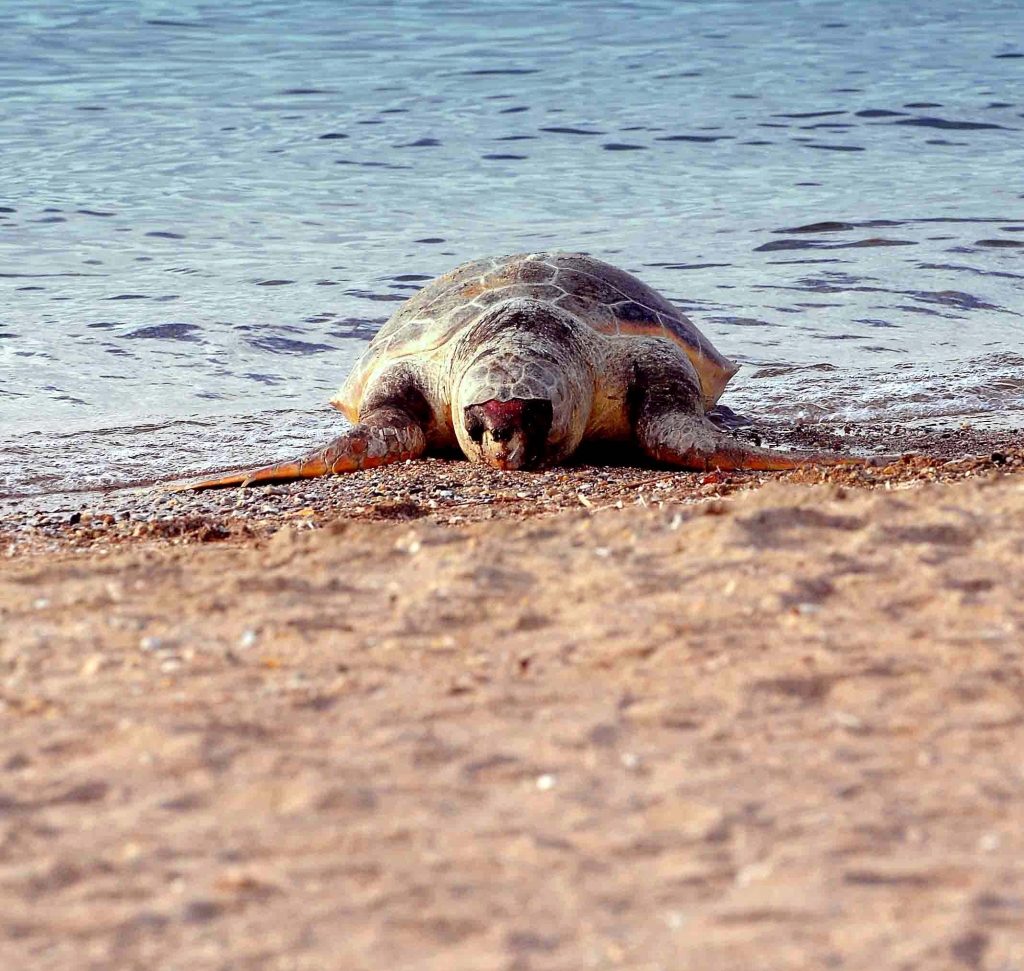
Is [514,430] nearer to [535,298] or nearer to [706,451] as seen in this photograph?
[706,451]

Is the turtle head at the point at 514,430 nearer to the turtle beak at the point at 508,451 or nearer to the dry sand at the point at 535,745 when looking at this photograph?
the turtle beak at the point at 508,451

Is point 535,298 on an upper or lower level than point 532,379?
upper

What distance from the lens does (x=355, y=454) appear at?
6871 mm

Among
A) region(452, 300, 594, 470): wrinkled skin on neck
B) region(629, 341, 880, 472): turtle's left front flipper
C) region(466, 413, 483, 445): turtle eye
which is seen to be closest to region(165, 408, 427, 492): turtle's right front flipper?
region(452, 300, 594, 470): wrinkled skin on neck

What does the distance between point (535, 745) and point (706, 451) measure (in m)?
4.23

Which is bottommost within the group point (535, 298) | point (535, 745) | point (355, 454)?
point (355, 454)

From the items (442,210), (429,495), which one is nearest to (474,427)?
(429,495)

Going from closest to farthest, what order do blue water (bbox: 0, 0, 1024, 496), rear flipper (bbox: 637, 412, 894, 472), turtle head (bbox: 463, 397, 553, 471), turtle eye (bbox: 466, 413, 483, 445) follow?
rear flipper (bbox: 637, 412, 894, 472) → turtle head (bbox: 463, 397, 553, 471) → turtle eye (bbox: 466, 413, 483, 445) → blue water (bbox: 0, 0, 1024, 496)

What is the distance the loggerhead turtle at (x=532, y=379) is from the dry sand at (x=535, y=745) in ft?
8.06

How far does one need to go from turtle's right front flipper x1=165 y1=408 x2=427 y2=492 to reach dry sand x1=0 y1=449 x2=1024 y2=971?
7.68 ft

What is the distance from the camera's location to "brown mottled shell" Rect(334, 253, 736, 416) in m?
7.61

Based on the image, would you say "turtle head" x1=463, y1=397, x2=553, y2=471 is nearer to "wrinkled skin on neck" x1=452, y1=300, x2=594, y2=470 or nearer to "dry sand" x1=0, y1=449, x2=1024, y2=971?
"wrinkled skin on neck" x1=452, y1=300, x2=594, y2=470

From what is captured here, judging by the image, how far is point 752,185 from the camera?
55.4ft

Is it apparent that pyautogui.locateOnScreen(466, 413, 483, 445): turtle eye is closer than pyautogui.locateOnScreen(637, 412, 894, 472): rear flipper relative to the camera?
No
